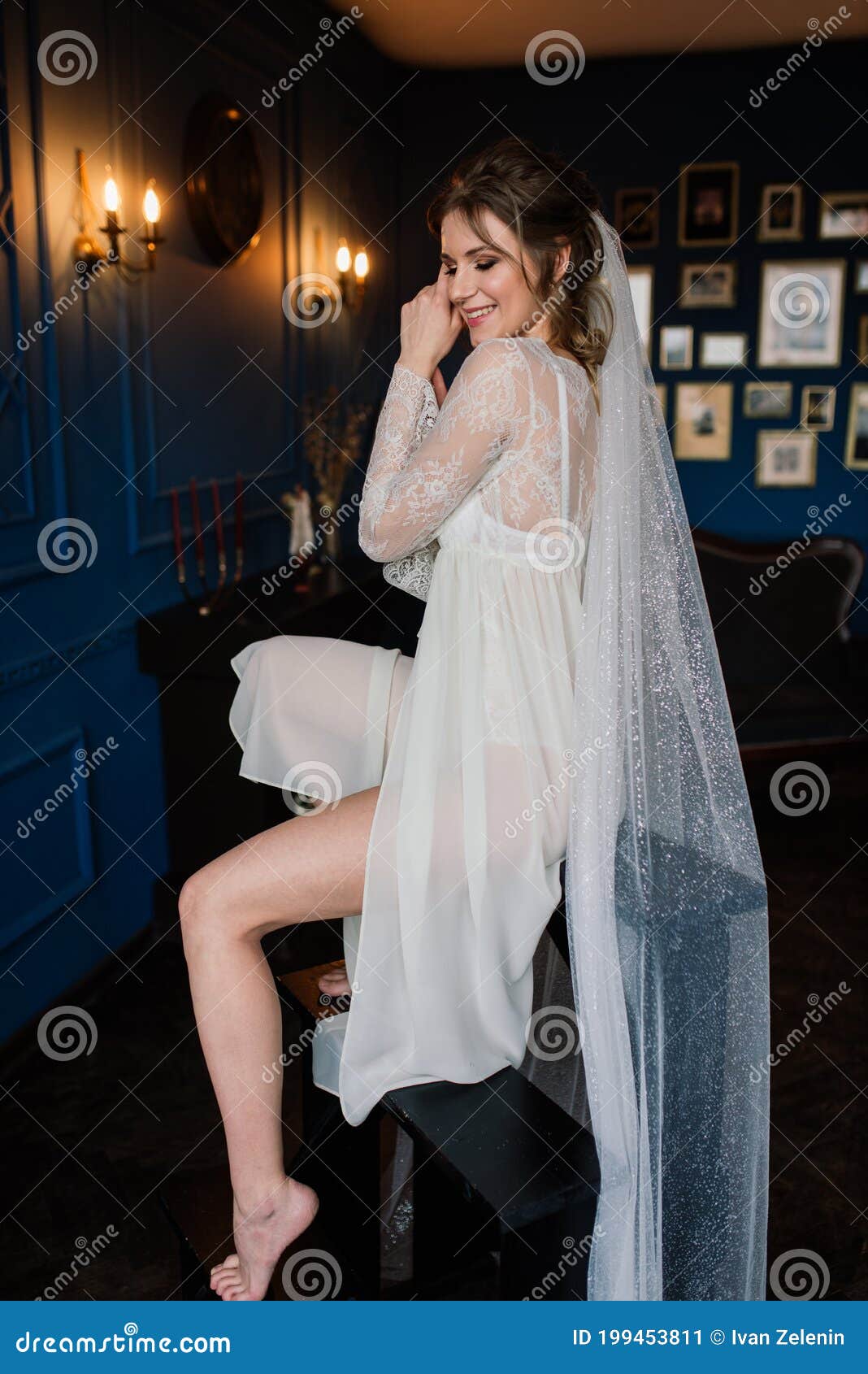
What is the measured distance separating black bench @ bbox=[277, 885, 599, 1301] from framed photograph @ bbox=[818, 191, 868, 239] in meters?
4.50

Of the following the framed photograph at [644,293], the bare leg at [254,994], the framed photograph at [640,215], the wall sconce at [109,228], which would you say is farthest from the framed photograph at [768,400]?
the bare leg at [254,994]

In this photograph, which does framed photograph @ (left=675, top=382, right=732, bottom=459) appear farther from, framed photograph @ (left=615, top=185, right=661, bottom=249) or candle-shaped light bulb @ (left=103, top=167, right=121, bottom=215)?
candle-shaped light bulb @ (left=103, top=167, right=121, bottom=215)

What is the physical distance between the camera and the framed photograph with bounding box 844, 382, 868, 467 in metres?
5.14

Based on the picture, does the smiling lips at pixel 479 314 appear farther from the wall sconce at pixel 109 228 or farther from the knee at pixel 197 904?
the wall sconce at pixel 109 228

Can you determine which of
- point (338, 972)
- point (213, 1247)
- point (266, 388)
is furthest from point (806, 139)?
point (213, 1247)

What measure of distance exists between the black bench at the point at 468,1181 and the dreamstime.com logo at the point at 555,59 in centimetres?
456

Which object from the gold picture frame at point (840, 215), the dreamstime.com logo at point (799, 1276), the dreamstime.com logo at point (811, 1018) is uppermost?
the gold picture frame at point (840, 215)

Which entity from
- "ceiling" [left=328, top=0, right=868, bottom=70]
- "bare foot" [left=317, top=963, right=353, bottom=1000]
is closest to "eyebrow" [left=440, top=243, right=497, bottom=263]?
"bare foot" [left=317, top=963, right=353, bottom=1000]

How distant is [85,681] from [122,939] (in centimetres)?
70

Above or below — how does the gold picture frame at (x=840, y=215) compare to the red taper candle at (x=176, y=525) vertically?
above

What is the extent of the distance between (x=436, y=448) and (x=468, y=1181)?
840mm

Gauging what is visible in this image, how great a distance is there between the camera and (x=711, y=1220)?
52.5 inches

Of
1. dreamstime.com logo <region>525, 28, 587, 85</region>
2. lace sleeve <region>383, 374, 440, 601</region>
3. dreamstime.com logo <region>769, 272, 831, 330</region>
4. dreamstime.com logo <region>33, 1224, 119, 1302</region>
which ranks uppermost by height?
dreamstime.com logo <region>525, 28, 587, 85</region>

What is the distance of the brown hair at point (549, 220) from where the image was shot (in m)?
1.39
